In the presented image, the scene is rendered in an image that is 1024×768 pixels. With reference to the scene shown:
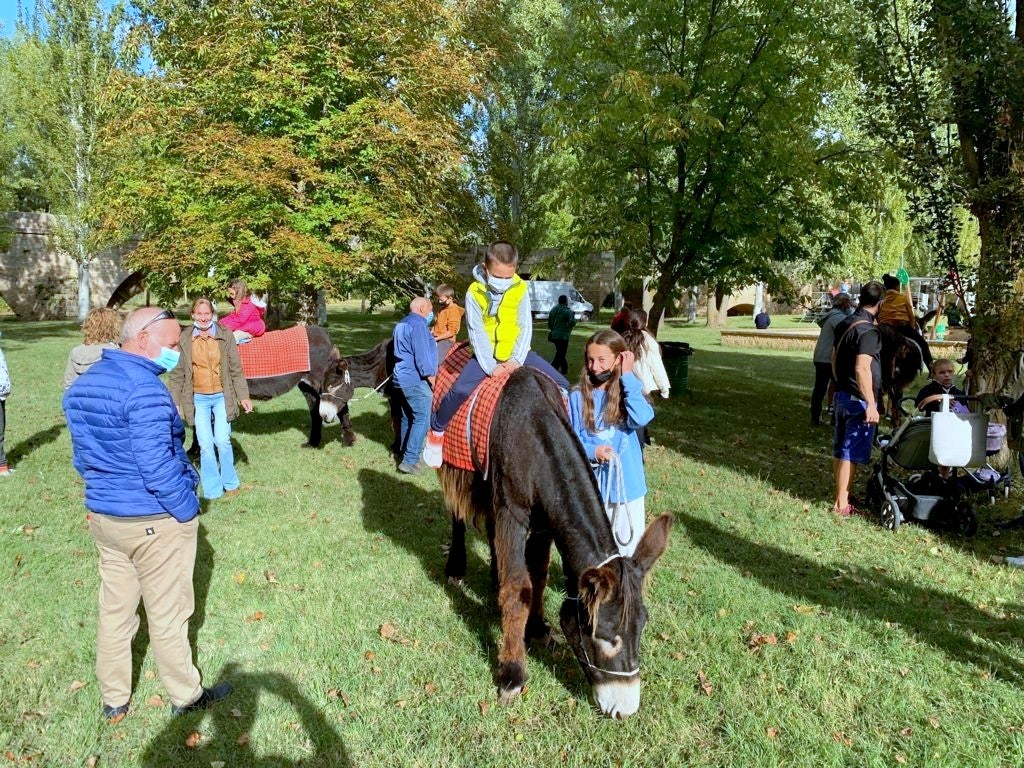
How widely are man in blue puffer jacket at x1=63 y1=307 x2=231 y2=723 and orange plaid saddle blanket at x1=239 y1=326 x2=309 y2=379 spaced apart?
5.89 metres

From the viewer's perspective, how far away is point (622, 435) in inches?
175

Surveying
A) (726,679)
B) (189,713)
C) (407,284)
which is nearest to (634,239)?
(407,284)

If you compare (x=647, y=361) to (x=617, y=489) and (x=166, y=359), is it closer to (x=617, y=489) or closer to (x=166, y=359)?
(x=617, y=489)

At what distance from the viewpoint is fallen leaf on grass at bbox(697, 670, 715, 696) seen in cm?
387

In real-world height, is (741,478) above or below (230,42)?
below

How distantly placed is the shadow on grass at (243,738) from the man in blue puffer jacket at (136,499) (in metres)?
0.19

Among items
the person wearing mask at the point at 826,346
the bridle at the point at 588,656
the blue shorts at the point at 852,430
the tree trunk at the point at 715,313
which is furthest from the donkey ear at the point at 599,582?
the tree trunk at the point at 715,313

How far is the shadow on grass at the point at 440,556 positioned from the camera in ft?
13.7

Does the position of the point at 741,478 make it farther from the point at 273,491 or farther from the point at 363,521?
the point at 273,491

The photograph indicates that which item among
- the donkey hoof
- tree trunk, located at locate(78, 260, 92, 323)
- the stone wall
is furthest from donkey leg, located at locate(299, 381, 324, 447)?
the stone wall

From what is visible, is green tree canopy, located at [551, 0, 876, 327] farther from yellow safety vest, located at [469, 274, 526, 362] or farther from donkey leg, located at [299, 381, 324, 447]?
yellow safety vest, located at [469, 274, 526, 362]

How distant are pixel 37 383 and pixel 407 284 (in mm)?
7923

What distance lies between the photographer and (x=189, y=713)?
12.0 ft

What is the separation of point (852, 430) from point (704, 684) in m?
→ 3.52
